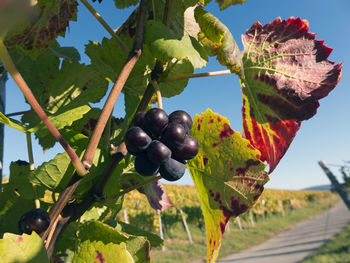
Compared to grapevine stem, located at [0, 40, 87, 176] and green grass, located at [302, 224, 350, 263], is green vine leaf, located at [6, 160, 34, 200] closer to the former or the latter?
grapevine stem, located at [0, 40, 87, 176]

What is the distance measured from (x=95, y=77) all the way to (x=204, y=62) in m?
0.52

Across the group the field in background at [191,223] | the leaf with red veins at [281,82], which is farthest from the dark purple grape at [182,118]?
the field in background at [191,223]

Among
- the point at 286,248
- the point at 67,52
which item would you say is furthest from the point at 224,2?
the point at 286,248

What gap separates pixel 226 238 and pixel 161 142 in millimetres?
18178

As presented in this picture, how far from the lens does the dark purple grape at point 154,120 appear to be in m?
0.79

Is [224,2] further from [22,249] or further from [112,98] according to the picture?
[22,249]

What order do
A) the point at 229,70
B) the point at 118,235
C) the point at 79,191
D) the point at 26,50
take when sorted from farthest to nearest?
the point at 26,50, the point at 229,70, the point at 79,191, the point at 118,235

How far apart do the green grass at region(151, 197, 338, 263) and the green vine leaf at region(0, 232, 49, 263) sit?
12.2 metres

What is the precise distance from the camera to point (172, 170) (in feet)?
2.69

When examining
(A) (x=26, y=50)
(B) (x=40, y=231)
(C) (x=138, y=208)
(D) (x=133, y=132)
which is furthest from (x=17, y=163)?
(C) (x=138, y=208)

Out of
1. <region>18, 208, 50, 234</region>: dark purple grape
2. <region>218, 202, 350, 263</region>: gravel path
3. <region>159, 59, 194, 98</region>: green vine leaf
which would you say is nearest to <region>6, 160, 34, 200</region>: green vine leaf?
<region>18, 208, 50, 234</region>: dark purple grape

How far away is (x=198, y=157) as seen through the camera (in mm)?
945

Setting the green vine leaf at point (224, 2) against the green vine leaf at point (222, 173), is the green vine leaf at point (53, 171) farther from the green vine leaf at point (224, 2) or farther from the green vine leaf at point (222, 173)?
the green vine leaf at point (224, 2)

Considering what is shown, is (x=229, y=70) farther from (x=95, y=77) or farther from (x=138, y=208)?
(x=138, y=208)
